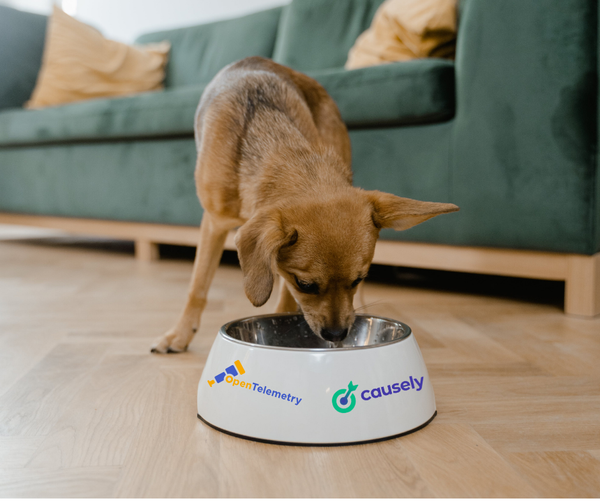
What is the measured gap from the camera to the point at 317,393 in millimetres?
942

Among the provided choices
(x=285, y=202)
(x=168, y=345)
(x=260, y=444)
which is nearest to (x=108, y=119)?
(x=168, y=345)

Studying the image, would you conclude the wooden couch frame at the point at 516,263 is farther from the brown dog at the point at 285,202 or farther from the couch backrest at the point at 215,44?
the couch backrest at the point at 215,44

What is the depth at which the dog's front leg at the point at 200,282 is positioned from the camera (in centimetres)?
158

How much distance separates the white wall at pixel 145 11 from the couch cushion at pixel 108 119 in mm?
2609

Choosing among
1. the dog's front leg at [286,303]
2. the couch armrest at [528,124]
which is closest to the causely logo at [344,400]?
the dog's front leg at [286,303]

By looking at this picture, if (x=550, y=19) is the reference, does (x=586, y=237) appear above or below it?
below

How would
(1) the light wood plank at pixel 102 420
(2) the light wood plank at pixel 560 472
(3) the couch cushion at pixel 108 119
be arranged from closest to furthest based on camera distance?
(2) the light wood plank at pixel 560 472
(1) the light wood plank at pixel 102 420
(3) the couch cushion at pixel 108 119

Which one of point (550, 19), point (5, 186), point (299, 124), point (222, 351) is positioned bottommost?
point (5, 186)

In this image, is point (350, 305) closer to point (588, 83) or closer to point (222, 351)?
point (222, 351)

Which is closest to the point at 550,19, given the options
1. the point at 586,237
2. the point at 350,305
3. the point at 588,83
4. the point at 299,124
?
the point at 588,83

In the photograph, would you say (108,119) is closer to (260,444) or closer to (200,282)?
(200,282)

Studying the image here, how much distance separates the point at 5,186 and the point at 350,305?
10.9ft

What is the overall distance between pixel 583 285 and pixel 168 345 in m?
1.38

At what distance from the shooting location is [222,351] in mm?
1038
